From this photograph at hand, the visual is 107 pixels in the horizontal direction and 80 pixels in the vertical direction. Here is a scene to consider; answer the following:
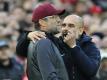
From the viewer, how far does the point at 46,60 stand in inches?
281

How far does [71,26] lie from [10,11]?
7.98 meters

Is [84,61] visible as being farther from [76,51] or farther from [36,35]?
[36,35]

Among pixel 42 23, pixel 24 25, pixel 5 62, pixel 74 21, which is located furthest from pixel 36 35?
pixel 24 25

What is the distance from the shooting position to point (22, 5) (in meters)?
15.9

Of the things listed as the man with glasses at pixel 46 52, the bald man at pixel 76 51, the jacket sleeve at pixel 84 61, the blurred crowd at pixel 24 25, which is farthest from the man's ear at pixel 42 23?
the blurred crowd at pixel 24 25

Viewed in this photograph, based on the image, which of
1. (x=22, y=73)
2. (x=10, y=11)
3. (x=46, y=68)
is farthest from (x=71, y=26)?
(x=10, y=11)

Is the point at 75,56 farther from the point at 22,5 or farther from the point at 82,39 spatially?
the point at 22,5

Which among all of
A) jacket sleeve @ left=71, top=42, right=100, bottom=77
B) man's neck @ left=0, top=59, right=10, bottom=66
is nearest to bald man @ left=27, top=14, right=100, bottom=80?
jacket sleeve @ left=71, top=42, right=100, bottom=77

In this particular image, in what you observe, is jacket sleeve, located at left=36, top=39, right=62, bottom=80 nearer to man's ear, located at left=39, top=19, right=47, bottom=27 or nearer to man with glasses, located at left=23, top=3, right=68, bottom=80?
man with glasses, located at left=23, top=3, right=68, bottom=80

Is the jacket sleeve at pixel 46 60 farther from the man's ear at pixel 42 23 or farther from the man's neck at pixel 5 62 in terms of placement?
the man's neck at pixel 5 62

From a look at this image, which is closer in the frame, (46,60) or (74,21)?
(46,60)

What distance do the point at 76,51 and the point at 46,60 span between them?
497 millimetres

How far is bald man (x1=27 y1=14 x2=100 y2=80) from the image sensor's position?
24.5 feet

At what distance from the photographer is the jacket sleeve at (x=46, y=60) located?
23.3 feet
